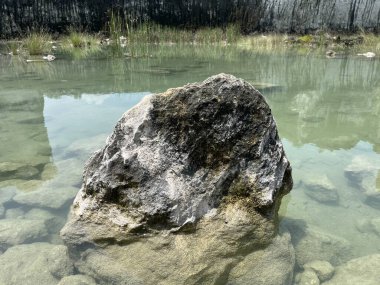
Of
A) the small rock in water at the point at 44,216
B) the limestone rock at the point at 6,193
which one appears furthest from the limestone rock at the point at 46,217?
the limestone rock at the point at 6,193

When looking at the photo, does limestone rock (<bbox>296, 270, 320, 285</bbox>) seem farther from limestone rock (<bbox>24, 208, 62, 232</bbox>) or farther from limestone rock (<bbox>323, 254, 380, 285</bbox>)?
limestone rock (<bbox>24, 208, 62, 232</bbox>)

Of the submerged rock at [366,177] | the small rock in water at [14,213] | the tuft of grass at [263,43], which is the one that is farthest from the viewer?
the tuft of grass at [263,43]

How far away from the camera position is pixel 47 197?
132 inches

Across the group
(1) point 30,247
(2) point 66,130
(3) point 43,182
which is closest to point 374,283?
(1) point 30,247

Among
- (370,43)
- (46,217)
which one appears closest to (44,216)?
(46,217)

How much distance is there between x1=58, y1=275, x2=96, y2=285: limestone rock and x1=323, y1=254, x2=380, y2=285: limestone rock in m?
1.45

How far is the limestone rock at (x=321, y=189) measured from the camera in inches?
136

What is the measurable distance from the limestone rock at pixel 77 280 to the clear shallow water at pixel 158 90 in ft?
1.74

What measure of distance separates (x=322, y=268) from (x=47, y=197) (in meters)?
2.25

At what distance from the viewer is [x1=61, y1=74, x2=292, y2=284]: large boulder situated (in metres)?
2.39

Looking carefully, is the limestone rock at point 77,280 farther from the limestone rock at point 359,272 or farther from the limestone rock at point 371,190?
the limestone rock at point 371,190

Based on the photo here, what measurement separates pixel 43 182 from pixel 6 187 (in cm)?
32

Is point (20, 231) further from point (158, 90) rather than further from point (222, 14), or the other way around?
point (222, 14)

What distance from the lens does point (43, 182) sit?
368 cm
